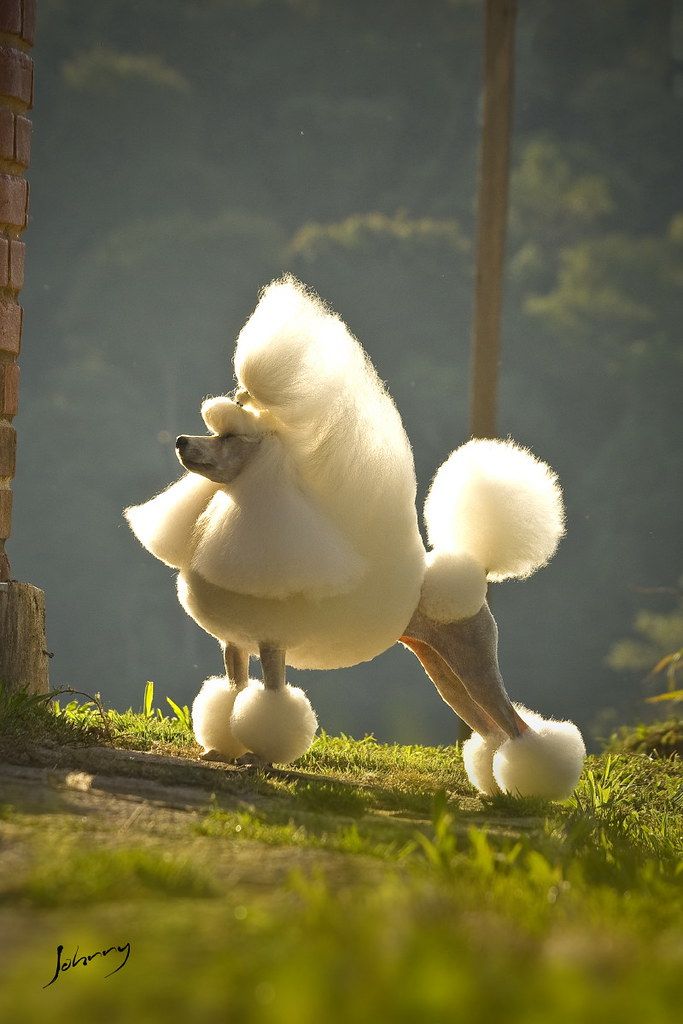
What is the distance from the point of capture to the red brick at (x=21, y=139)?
3.31 metres

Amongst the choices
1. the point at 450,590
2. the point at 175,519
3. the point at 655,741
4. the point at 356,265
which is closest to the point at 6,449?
the point at 175,519

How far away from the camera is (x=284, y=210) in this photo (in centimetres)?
1302

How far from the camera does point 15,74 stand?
10.8 feet

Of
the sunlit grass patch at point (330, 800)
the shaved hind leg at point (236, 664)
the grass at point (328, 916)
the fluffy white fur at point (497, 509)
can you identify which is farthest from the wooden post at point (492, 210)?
the grass at point (328, 916)

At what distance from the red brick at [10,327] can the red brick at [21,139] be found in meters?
0.43

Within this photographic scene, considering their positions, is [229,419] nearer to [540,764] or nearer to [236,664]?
[236,664]

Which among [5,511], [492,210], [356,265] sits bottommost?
[5,511]

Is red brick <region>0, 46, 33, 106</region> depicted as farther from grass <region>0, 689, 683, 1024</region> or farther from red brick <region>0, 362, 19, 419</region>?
grass <region>0, 689, 683, 1024</region>

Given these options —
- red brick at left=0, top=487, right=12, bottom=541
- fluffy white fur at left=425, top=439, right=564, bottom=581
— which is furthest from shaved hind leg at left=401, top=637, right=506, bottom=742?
red brick at left=0, top=487, right=12, bottom=541

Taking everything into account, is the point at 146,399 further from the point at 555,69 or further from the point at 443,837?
the point at 443,837

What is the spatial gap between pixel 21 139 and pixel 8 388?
2.45ft

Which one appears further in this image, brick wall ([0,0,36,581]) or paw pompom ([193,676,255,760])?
brick wall ([0,0,36,581])

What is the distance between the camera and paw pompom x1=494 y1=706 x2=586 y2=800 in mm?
2973
